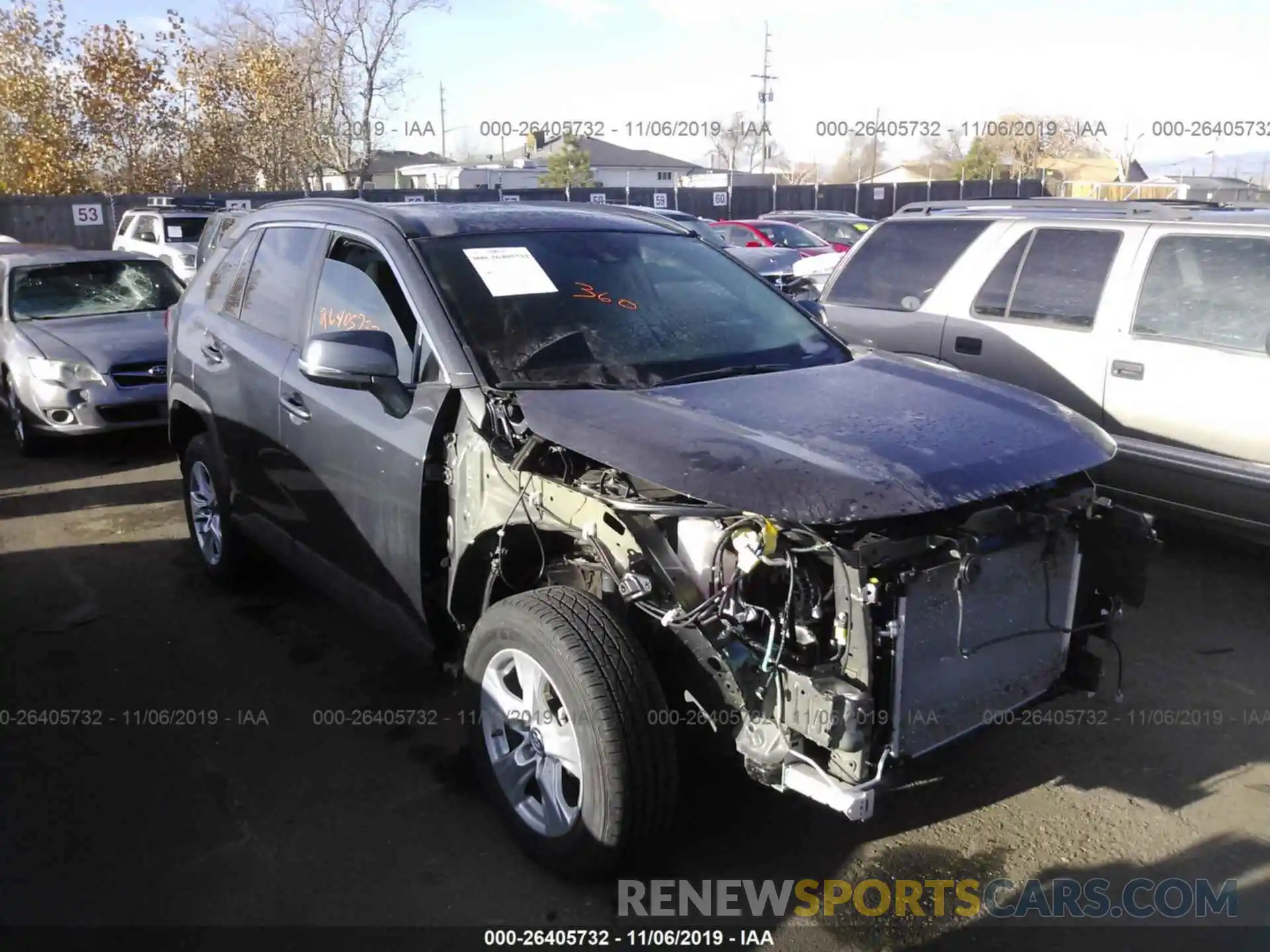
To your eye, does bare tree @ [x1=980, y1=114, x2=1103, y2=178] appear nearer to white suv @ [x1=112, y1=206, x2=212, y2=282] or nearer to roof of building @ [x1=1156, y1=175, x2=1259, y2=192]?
roof of building @ [x1=1156, y1=175, x2=1259, y2=192]

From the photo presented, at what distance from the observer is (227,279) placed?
4.92 metres

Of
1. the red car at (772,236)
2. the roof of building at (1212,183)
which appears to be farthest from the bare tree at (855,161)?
the red car at (772,236)

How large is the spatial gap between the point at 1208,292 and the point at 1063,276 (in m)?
0.82

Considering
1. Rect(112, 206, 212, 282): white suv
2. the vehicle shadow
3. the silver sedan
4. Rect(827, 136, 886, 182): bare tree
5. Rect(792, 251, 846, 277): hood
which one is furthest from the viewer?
Rect(827, 136, 886, 182): bare tree

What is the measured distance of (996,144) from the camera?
51875 millimetres

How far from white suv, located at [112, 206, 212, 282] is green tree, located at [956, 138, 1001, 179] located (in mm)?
35759

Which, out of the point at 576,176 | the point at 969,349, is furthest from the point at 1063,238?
the point at 576,176

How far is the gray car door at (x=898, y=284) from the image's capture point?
20.6 ft

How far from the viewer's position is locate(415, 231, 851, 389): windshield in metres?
3.43

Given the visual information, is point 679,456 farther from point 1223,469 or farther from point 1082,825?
point 1223,469

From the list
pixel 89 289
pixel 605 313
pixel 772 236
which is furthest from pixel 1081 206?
pixel 772 236

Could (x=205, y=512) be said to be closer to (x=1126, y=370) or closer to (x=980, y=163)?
(x=1126, y=370)

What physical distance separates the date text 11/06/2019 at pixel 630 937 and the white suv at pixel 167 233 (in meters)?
15.2

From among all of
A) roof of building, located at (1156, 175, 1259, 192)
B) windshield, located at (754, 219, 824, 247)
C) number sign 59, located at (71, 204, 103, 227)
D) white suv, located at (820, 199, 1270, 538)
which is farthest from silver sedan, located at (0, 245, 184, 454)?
roof of building, located at (1156, 175, 1259, 192)
